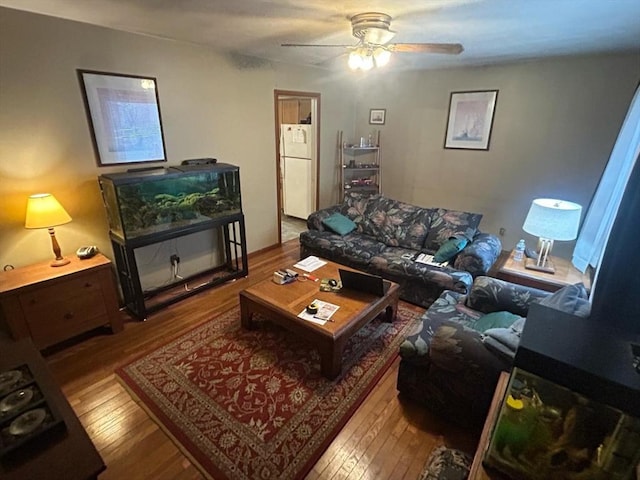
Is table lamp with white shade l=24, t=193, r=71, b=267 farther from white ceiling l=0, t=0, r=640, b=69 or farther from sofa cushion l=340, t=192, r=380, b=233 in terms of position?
sofa cushion l=340, t=192, r=380, b=233

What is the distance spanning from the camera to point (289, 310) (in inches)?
91.9

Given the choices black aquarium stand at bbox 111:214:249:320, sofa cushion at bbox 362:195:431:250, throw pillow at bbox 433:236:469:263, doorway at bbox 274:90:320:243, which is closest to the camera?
black aquarium stand at bbox 111:214:249:320

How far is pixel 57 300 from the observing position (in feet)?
7.70

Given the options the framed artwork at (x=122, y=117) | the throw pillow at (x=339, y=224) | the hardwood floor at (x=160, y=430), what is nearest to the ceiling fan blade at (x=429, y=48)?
the throw pillow at (x=339, y=224)

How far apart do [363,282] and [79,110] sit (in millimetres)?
2636

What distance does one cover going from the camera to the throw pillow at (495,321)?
82.7 inches

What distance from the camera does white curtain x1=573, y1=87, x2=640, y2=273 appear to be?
285 cm

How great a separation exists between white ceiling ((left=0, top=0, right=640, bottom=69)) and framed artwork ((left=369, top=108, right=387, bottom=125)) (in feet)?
6.18

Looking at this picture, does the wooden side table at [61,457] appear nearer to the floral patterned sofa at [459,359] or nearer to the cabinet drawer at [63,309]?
the cabinet drawer at [63,309]

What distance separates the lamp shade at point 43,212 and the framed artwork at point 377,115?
14.2 ft

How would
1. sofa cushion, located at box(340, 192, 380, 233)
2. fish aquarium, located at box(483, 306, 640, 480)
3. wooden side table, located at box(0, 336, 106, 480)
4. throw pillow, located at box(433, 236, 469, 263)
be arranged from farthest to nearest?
sofa cushion, located at box(340, 192, 380, 233), throw pillow, located at box(433, 236, 469, 263), wooden side table, located at box(0, 336, 106, 480), fish aquarium, located at box(483, 306, 640, 480)

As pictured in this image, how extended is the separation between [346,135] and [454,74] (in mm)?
1768

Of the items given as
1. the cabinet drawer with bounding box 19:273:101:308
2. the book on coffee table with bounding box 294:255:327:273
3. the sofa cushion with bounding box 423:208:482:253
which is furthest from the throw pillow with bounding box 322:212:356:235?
the cabinet drawer with bounding box 19:273:101:308

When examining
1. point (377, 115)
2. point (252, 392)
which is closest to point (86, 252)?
point (252, 392)
